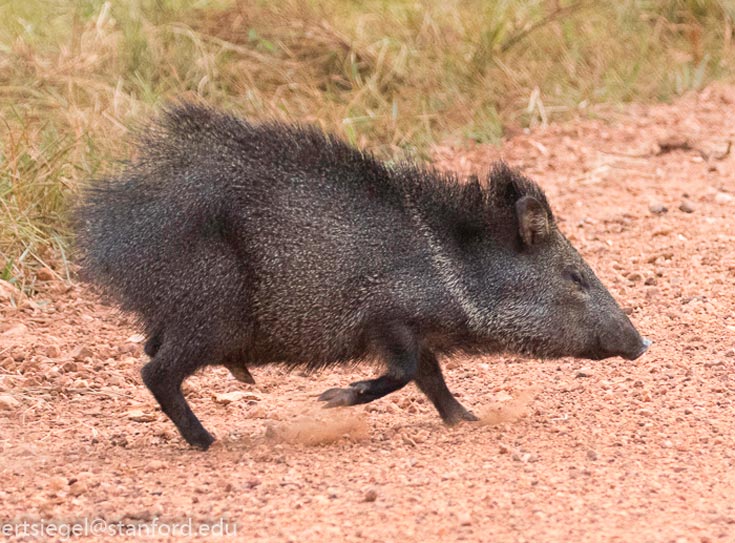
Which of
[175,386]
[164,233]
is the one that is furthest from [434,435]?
[164,233]

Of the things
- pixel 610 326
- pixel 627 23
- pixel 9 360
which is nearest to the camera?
pixel 610 326

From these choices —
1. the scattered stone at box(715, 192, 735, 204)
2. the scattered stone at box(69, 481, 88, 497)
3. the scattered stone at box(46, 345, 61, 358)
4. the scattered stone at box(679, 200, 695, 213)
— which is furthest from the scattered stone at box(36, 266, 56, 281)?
the scattered stone at box(715, 192, 735, 204)

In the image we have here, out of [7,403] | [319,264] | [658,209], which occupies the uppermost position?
[319,264]

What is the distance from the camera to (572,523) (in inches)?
148

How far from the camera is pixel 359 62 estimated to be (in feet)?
31.2

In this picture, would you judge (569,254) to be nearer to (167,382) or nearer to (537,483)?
(537,483)

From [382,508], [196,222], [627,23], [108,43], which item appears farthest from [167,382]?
[627,23]

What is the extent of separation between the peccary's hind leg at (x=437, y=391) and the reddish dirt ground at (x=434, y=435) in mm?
100

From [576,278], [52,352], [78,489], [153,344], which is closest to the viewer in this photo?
[78,489]

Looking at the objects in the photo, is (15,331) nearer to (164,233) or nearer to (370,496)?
(164,233)

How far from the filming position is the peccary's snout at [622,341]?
5.19 metres

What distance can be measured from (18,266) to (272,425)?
2425 millimetres

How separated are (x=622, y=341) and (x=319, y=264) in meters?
1.35

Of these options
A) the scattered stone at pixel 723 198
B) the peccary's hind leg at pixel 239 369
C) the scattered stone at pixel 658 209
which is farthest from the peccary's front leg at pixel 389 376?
the scattered stone at pixel 723 198
